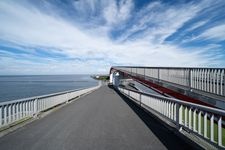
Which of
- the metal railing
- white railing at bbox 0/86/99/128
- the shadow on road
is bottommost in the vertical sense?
the shadow on road

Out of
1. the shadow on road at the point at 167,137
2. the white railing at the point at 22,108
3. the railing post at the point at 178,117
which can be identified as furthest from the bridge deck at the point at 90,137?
the white railing at the point at 22,108

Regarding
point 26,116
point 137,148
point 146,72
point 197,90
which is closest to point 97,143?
point 137,148

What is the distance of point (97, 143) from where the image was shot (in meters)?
4.64

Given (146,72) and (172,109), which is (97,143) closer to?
(172,109)

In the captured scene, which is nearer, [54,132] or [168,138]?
[168,138]

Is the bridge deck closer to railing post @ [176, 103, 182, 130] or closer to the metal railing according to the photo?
railing post @ [176, 103, 182, 130]

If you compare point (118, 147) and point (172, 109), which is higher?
point (172, 109)

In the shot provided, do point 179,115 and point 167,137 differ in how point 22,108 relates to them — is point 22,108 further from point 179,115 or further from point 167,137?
point 179,115

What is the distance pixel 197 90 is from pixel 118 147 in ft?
21.8

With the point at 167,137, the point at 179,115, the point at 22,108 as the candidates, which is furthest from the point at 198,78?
the point at 22,108

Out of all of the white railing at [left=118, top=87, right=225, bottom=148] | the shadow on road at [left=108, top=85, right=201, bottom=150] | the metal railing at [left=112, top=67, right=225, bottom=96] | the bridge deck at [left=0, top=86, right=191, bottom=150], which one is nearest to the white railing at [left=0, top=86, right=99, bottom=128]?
the bridge deck at [left=0, top=86, right=191, bottom=150]

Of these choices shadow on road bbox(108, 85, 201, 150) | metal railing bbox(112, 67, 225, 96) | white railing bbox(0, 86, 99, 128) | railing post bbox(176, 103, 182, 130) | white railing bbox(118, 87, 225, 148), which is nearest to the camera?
white railing bbox(118, 87, 225, 148)

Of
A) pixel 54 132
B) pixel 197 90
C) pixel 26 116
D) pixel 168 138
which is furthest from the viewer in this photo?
pixel 197 90

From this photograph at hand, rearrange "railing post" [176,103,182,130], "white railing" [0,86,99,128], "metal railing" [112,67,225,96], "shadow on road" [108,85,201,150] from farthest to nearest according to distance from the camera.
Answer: "metal railing" [112,67,225,96]
"white railing" [0,86,99,128]
"railing post" [176,103,182,130]
"shadow on road" [108,85,201,150]
